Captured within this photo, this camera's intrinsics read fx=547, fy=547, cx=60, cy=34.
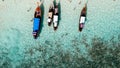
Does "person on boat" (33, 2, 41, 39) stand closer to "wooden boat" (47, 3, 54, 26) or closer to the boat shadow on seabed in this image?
the boat shadow on seabed

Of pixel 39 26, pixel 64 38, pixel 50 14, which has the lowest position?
pixel 64 38

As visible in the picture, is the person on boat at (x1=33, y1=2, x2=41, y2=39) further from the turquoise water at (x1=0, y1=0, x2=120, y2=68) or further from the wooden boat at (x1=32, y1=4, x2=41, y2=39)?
the turquoise water at (x1=0, y1=0, x2=120, y2=68)

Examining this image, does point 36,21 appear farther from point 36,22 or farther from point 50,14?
point 50,14

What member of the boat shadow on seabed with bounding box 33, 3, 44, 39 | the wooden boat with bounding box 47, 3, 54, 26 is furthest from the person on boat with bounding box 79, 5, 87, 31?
the boat shadow on seabed with bounding box 33, 3, 44, 39

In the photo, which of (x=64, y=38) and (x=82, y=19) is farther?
(x=64, y=38)

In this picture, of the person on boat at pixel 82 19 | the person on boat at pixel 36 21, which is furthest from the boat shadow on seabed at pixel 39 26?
the person on boat at pixel 82 19

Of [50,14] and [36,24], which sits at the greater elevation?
[50,14]

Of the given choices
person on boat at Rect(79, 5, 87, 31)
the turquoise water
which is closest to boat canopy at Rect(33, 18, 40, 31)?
the turquoise water

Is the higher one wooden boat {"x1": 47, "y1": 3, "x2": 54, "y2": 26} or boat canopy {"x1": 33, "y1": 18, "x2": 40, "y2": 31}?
wooden boat {"x1": 47, "y1": 3, "x2": 54, "y2": 26}

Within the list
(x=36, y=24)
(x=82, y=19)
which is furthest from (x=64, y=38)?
(x=36, y=24)
